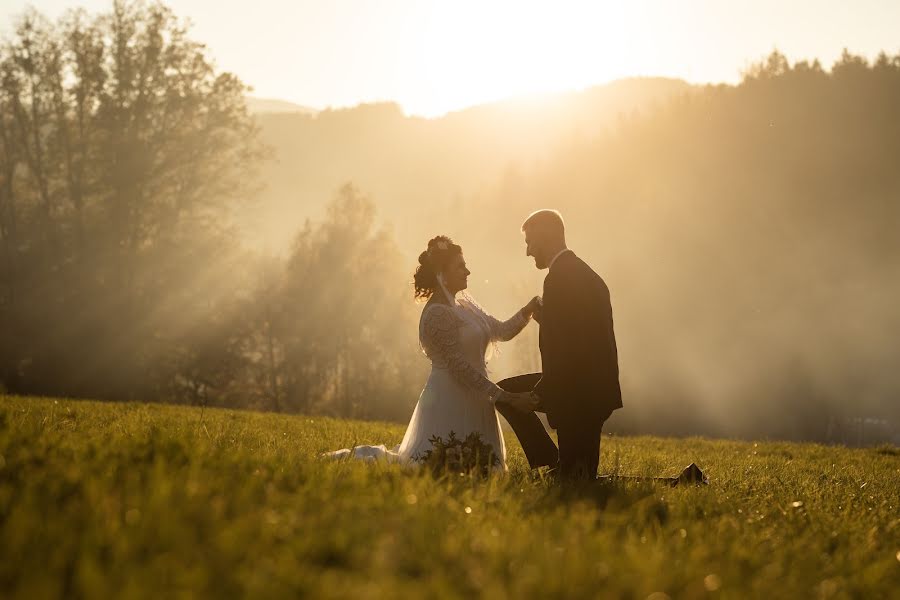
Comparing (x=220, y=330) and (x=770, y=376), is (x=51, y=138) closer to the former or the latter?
(x=220, y=330)

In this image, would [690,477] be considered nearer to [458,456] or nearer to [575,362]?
[575,362]

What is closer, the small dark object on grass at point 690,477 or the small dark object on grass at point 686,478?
the small dark object on grass at point 686,478

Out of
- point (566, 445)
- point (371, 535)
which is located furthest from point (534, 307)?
point (371, 535)

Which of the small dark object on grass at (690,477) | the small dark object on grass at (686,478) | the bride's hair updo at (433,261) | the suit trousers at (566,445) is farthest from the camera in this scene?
the bride's hair updo at (433,261)

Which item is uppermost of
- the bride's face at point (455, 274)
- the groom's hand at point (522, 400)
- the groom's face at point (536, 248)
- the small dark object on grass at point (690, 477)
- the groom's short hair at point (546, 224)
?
the groom's short hair at point (546, 224)

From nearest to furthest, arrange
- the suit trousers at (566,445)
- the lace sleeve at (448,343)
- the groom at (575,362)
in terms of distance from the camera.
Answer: the suit trousers at (566,445) → the groom at (575,362) → the lace sleeve at (448,343)

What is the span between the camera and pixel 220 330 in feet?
144

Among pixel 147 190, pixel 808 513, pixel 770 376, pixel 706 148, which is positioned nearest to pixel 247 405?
pixel 147 190

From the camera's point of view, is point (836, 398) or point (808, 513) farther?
point (836, 398)

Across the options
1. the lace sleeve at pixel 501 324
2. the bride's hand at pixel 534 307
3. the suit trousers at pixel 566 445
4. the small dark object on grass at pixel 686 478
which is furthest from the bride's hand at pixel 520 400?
the lace sleeve at pixel 501 324

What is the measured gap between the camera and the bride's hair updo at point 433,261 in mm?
11562

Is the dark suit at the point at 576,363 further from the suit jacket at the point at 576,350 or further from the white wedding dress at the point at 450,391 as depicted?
the white wedding dress at the point at 450,391

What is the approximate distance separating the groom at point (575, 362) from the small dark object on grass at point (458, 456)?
115cm

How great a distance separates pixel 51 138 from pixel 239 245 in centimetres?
942
